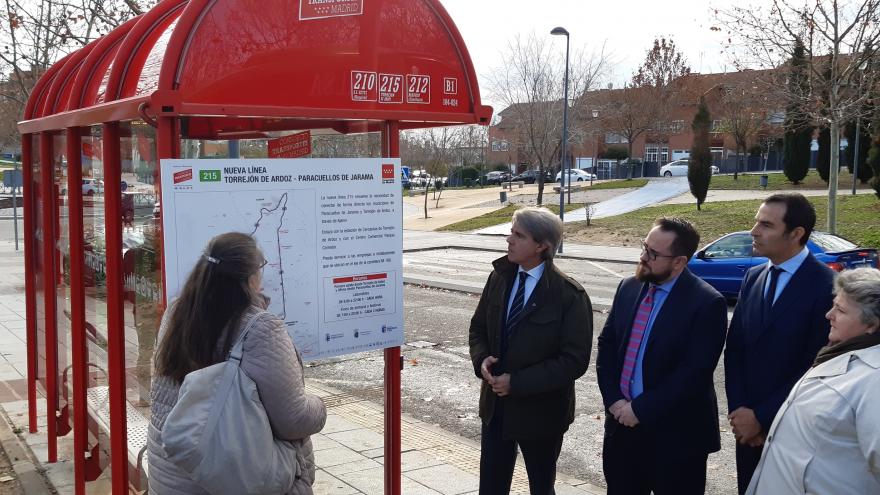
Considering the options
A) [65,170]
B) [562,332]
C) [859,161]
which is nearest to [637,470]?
[562,332]

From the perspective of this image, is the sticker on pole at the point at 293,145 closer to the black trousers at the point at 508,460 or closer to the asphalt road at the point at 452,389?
the black trousers at the point at 508,460

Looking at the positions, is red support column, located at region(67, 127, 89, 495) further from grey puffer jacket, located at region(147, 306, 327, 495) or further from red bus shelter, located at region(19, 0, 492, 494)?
grey puffer jacket, located at region(147, 306, 327, 495)

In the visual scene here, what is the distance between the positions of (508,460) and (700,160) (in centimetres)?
2702

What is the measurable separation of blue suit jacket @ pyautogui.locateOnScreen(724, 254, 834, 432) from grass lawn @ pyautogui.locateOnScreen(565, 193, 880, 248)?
17.3 m

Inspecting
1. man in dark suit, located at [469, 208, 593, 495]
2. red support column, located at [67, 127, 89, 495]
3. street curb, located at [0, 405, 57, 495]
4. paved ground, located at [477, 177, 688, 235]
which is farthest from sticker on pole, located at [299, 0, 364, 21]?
paved ground, located at [477, 177, 688, 235]

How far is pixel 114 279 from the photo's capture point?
3.71 meters

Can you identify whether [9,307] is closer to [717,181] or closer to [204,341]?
[204,341]

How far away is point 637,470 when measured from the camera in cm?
361

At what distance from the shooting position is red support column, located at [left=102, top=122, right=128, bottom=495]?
3.69 meters

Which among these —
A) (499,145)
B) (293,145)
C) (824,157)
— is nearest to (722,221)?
(824,157)

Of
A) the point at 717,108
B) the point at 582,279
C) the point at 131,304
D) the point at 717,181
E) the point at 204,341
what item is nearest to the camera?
the point at 204,341

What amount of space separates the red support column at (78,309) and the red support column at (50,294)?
2.49 feet

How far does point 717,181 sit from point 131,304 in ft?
131

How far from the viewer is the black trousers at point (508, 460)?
3.73 m
